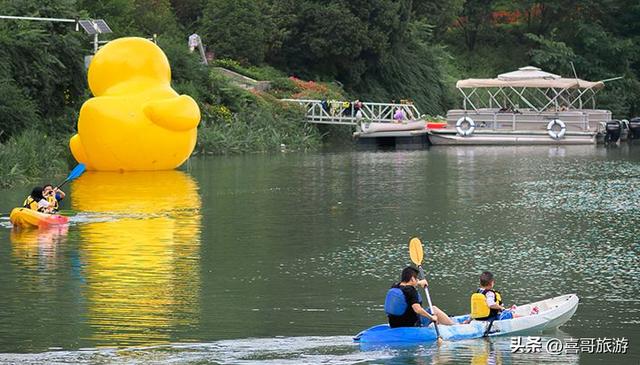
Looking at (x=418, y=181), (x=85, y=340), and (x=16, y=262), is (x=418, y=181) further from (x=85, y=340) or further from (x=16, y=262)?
(x=85, y=340)

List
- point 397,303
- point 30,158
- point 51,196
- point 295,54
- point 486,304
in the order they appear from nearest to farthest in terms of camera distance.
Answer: point 397,303, point 486,304, point 51,196, point 30,158, point 295,54

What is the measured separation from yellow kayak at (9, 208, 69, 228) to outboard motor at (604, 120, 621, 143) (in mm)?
37210

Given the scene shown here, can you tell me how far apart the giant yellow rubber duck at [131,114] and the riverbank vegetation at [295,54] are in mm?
1818

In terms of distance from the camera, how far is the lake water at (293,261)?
16438 millimetres

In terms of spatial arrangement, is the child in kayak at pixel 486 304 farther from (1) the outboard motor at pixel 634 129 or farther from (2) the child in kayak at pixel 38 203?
(1) the outboard motor at pixel 634 129

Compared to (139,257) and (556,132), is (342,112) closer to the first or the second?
(556,132)

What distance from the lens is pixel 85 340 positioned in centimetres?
1659


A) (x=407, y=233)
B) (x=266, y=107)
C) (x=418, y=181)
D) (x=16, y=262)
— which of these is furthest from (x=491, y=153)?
(x=16, y=262)

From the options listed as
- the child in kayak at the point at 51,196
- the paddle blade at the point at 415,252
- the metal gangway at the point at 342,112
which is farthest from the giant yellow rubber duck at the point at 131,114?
the paddle blade at the point at 415,252

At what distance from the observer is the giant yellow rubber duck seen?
3688cm

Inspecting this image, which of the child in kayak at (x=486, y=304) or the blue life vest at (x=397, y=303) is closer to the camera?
the blue life vest at (x=397, y=303)

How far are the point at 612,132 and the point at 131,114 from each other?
96.1ft

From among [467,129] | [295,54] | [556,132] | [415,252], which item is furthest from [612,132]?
[415,252]

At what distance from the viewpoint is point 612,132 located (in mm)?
60000
